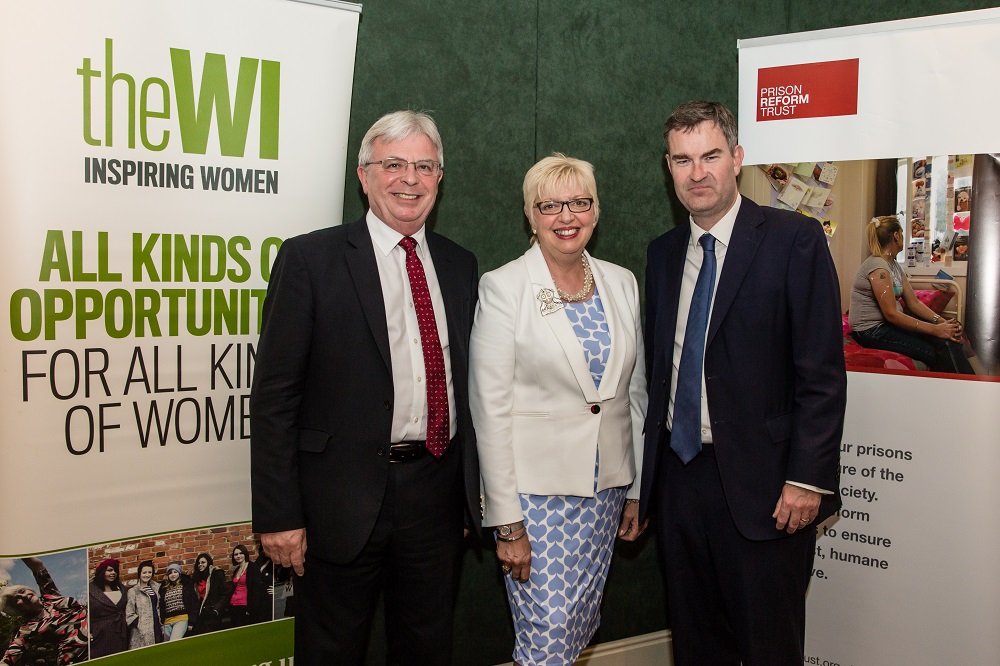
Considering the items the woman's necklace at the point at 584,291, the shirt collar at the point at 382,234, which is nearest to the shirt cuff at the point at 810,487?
the woman's necklace at the point at 584,291

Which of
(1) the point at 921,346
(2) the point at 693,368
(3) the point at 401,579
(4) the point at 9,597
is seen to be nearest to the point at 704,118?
(2) the point at 693,368

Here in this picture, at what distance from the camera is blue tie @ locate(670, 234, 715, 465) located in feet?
7.54

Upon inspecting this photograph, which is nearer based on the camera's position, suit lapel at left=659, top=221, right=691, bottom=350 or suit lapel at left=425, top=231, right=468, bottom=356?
suit lapel at left=425, top=231, right=468, bottom=356

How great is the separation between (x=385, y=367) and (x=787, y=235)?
1227 mm

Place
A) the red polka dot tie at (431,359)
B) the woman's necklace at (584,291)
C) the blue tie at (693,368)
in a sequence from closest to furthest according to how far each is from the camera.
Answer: the red polka dot tie at (431,359)
the blue tie at (693,368)
the woman's necklace at (584,291)

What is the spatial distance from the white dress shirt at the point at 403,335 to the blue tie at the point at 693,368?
27.3 inches

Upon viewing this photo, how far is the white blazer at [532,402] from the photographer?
230 cm

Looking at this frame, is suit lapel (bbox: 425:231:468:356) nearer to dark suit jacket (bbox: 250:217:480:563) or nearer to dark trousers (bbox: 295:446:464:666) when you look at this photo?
dark suit jacket (bbox: 250:217:480:563)

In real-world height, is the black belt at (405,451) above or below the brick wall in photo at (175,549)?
above

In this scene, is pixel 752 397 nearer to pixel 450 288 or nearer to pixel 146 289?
pixel 450 288

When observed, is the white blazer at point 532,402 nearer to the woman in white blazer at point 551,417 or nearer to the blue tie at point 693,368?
the woman in white blazer at point 551,417

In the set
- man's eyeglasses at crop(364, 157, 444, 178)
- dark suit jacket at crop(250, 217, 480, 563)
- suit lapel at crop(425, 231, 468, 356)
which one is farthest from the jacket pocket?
man's eyeglasses at crop(364, 157, 444, 178)

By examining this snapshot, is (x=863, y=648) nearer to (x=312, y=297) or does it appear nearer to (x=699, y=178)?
(x=699, y=178)

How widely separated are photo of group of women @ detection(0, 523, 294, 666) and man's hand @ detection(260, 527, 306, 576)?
515 millimetres
